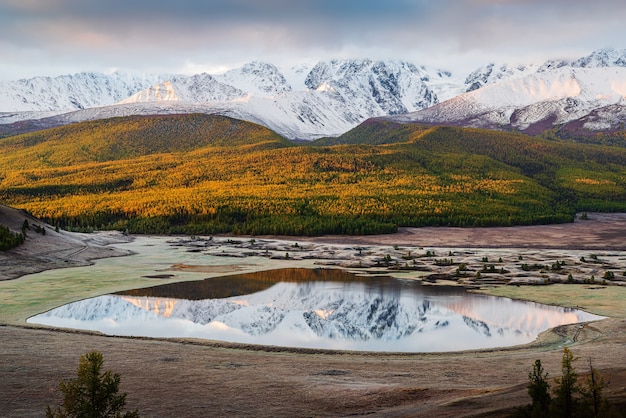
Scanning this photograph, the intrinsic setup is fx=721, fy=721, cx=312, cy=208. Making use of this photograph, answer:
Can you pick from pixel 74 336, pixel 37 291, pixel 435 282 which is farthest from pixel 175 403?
pixel 435 282

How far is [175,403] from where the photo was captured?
930 inches

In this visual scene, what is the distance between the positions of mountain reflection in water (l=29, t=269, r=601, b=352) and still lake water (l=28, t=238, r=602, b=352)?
0.06 meters

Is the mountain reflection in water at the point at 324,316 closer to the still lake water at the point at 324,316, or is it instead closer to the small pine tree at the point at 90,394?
the still lake water at the point at 324,316

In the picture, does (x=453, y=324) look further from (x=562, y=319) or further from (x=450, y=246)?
(x=450, y=246)

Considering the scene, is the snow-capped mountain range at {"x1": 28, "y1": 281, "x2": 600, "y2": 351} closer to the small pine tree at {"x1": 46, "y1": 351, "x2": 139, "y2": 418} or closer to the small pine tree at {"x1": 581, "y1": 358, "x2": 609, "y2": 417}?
the small pine tree at {"x1": 46, "y1": 351, "x2": 139, "y2": 418}

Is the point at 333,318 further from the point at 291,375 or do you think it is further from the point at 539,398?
the point at 539,398

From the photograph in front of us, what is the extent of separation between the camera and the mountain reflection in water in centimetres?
3947

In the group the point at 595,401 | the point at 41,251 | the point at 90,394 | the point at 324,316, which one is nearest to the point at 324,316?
the point at 324,316

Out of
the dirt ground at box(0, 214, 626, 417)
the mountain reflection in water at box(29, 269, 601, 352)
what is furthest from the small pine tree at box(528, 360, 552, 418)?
the mountain reflection in water at box(29, 269, 601, 352)

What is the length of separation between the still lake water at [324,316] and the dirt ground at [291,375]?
3.40m

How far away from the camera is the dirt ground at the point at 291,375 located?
22.6 meters

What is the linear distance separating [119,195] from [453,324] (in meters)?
156

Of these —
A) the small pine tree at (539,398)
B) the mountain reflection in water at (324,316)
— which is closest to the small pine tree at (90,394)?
the small pine tree at (539,398)

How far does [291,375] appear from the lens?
2802cm
